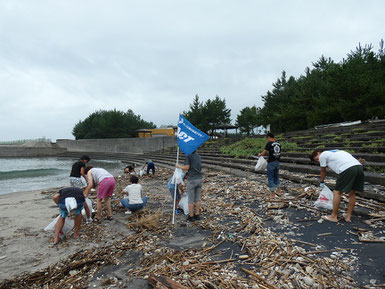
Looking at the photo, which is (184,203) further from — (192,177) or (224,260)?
(224,260)

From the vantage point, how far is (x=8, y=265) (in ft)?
12.2

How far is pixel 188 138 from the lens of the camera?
5.28 m

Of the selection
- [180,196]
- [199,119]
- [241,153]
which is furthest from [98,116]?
[180,196]

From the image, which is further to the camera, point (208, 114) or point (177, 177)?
point (208, 114)

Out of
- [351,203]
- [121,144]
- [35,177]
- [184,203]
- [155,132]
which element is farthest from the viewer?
[155,132]

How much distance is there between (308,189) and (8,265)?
7278mm

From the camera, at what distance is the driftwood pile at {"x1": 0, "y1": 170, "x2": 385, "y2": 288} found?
2807 millimetres

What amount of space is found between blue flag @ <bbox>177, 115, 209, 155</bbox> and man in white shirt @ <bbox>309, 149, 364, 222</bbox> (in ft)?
9.06

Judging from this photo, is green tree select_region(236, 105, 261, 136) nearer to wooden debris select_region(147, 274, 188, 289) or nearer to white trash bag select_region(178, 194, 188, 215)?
white trash bag select_region(178, 194, 188, 215)

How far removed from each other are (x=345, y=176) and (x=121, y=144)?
39.9 m

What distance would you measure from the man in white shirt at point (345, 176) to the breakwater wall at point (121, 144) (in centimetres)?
3010

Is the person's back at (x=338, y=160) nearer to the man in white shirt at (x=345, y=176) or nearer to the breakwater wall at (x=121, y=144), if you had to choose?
the man in white shirt at (x=345, y=176)

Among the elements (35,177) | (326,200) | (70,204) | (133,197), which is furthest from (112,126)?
(326,200)

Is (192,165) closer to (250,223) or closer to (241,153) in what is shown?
(250,223)
